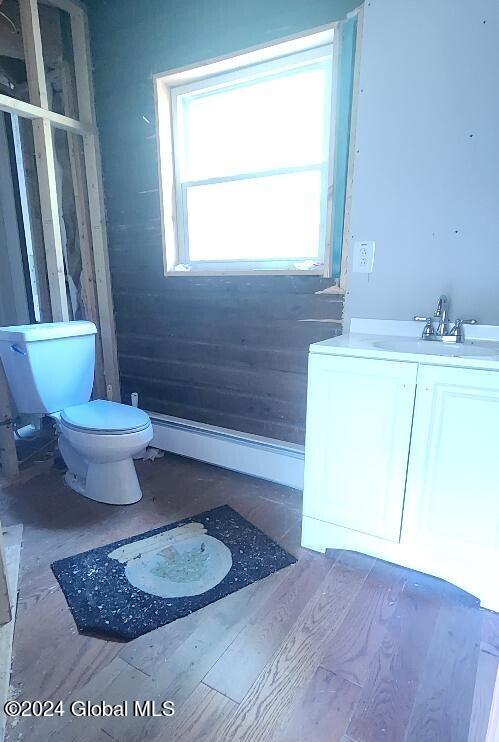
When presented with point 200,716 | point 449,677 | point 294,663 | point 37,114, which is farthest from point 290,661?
point 37,114

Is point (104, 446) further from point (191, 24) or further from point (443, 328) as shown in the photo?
point (191, 24)

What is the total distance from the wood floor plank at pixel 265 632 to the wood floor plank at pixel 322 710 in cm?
13

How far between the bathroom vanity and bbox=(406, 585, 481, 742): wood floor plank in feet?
0.33

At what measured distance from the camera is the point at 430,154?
5.07ft

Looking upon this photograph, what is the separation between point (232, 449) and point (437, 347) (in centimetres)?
115

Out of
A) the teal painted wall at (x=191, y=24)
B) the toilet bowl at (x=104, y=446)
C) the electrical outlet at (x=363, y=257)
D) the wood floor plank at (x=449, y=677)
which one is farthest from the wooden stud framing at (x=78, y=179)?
the wood floor plank at (x=449, y=677)

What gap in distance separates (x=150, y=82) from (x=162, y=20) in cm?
26

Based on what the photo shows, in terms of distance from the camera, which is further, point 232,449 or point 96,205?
point 96,205

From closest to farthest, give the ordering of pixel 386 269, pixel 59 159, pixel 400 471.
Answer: pixel 400 471, pixel 386 269, pixel 59 159

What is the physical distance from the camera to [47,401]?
189cm

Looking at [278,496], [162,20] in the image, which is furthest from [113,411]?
[162,20]

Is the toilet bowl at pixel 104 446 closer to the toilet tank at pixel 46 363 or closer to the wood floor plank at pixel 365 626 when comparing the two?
the toilet tank at pixel 46 363

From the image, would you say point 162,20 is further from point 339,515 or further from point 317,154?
point 339,515

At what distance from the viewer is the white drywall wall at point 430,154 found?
1.44 m
